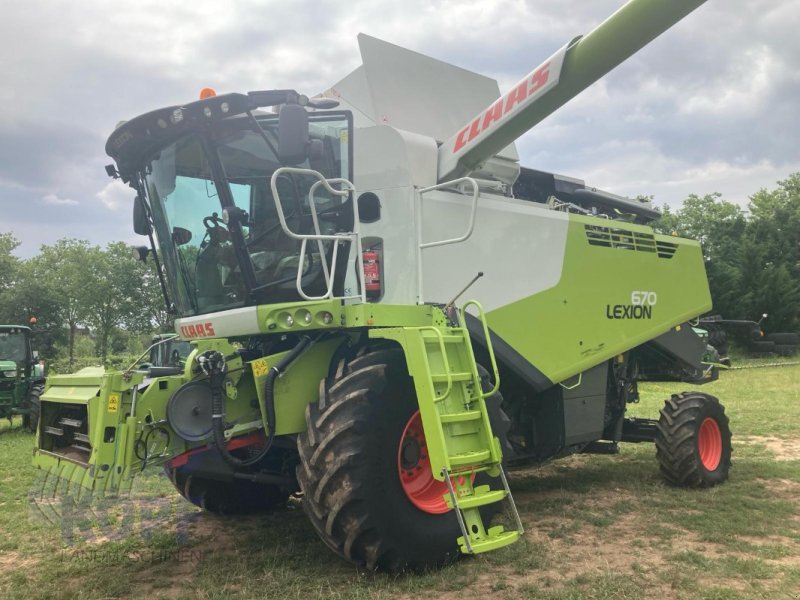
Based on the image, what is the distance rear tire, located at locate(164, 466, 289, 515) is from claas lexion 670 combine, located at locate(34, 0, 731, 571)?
2 cm

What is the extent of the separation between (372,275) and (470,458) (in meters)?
1.50

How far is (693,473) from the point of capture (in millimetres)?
5883

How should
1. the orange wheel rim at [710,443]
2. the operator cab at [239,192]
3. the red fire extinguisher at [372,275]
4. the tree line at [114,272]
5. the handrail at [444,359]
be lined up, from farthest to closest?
the tree line at [114,272], the orange wheel rim at [710,443], the red fire extinguisher at [372,275], the operator cab at [239,192], the handrail at [444,359]

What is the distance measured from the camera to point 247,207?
4133mm

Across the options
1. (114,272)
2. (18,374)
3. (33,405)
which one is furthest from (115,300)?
(33,405)

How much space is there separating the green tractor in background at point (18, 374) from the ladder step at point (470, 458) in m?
10.8

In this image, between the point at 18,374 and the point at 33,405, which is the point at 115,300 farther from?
the point at 33,405

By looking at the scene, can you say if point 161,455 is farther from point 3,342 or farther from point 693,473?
point 3,342

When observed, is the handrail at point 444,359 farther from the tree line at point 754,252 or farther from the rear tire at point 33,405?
the tree line at point 754,252

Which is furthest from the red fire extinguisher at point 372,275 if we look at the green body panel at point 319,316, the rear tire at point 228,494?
the rear tire at point 228,494

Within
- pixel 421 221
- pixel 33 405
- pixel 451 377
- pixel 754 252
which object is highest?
pixel 754 252

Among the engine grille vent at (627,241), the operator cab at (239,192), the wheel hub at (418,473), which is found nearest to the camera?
the wheel hub at (418,473)

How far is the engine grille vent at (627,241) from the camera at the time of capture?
5594 millimetres

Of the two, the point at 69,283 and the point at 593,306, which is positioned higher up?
the point at 69,283
